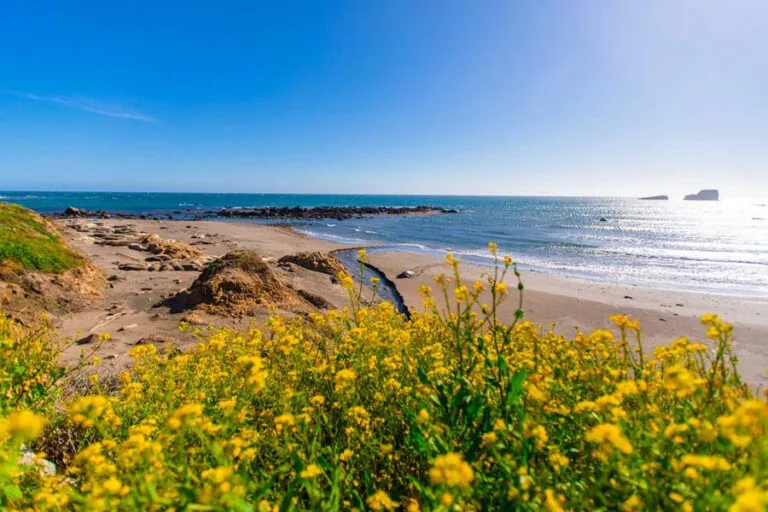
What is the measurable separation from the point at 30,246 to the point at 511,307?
1262cm

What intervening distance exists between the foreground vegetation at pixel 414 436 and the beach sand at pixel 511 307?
8.95ft

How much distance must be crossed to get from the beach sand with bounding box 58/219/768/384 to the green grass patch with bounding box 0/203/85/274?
1.16 meters

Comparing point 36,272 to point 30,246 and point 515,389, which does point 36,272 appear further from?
point 515,389

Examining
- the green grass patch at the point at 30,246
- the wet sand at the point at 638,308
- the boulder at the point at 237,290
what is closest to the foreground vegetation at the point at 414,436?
the boulder at the point at 237,290

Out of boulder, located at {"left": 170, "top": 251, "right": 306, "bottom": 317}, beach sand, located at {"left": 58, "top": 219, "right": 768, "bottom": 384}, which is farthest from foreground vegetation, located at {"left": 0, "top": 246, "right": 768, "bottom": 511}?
boulder, located at {"left": 170, "top": 251, "right": 306, "bottom": 317}

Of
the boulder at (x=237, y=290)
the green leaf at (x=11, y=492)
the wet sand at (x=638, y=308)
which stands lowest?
the wet sand at (x=638, y=308)

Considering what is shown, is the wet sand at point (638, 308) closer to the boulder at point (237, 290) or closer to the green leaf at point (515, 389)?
the boulder at point (237, 290)

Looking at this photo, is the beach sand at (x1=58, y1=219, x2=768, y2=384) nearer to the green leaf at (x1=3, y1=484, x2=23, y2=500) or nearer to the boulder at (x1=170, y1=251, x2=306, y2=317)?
the boulder at (x1=170, y1=251, x2=306, y2=317)

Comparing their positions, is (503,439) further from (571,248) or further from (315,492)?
(571,248)

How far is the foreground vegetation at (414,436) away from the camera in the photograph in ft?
4.63

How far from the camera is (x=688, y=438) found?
1839 mm

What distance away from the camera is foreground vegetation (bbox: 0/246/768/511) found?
141cm

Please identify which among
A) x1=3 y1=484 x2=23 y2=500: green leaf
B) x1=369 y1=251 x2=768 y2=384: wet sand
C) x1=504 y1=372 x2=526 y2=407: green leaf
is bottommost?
x1=369 y1=251 x2=768 y2=384: wet sand

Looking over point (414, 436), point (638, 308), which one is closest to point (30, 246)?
point (414, 436)
